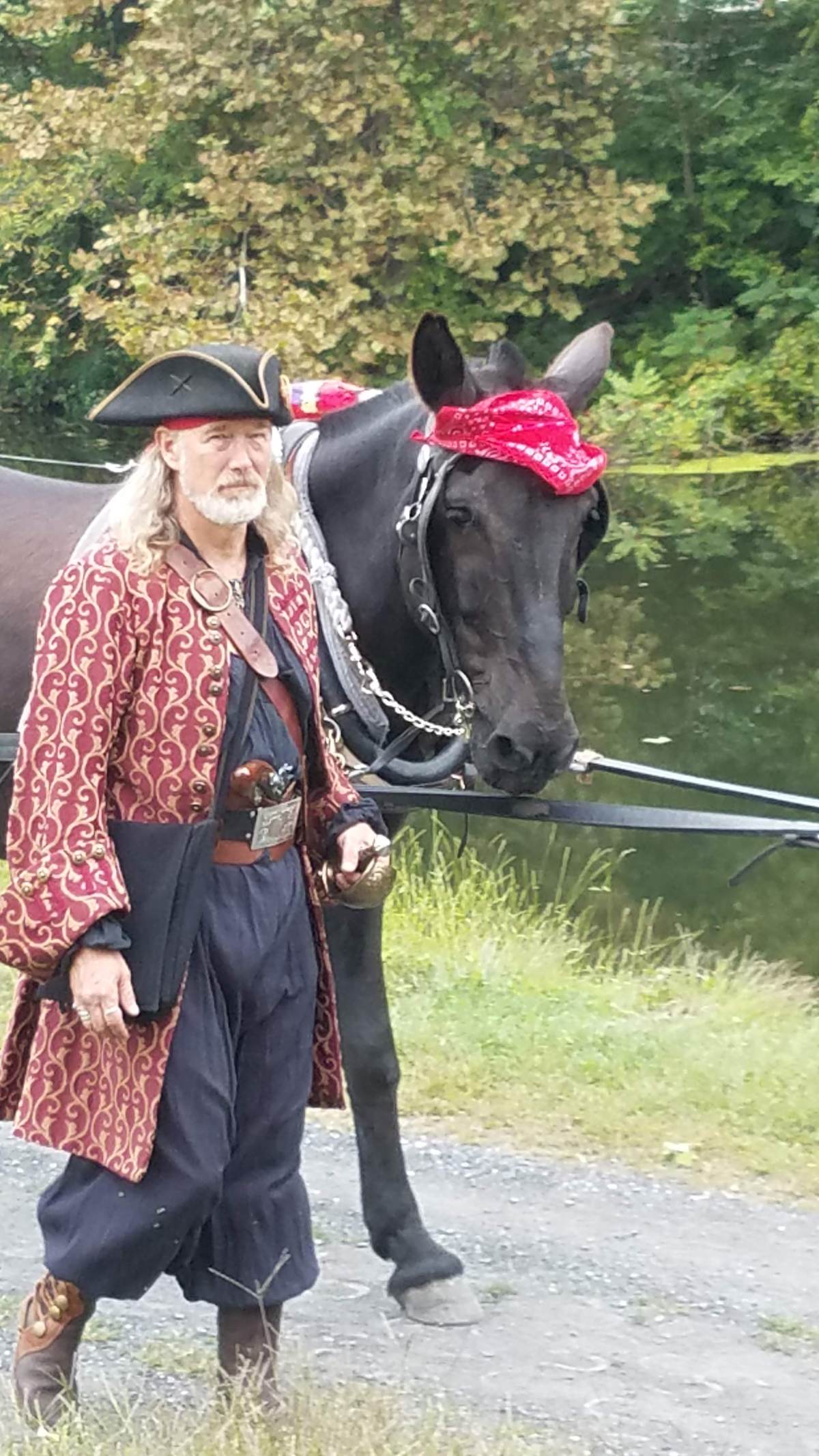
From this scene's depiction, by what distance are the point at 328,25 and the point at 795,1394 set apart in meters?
17.3

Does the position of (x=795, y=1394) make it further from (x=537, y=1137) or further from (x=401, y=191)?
(x=401, y=191)

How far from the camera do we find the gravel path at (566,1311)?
3.68 m

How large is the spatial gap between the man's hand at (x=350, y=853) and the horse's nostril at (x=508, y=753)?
1.66 ft

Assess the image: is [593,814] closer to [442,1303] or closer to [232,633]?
[442,1303]

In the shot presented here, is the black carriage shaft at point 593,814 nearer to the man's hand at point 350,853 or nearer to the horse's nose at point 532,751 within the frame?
the horse's nose at point 532,751

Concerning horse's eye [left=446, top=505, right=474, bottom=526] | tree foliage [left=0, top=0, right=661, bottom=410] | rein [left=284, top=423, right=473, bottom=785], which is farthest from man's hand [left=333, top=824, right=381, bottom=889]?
tree foliage [left=0, top=0, right=661, bottom=410]

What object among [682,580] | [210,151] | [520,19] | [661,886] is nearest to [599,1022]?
[661,886]

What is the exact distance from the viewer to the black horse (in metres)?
3.78

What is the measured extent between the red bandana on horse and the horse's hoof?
5.46 feet

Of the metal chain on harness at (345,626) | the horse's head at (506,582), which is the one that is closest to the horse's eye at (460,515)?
the horse's head at (506,582)

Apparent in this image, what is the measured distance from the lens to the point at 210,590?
306 cm

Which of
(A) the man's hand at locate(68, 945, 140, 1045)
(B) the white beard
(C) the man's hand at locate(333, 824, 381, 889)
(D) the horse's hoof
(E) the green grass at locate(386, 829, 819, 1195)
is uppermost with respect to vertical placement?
(B) the white beard

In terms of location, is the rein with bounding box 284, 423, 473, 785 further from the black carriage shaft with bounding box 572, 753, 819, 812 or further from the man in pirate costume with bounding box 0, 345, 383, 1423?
the man in pirate costume with bounding box 0, 345, 383, 1423

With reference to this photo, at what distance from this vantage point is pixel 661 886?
9.78 meters
